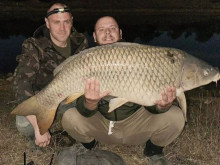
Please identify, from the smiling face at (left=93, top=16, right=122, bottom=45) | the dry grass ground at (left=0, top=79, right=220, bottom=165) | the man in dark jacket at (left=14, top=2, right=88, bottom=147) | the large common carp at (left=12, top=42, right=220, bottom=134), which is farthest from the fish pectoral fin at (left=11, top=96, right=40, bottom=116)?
the smiling face at (left=93, top=16, right=122, bottom=45)

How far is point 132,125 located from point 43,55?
0.95m

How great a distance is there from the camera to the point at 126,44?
2.03m

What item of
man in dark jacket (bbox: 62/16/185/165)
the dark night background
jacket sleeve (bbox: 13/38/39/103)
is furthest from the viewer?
the dark night background

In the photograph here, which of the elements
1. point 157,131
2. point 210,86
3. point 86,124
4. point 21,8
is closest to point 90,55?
point 86,124

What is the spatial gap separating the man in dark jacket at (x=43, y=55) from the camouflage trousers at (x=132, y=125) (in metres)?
0.26

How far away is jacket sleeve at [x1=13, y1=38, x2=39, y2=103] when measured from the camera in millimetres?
2498

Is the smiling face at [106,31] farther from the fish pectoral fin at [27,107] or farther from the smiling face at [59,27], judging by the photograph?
the fish pectoral fin at [27,107]

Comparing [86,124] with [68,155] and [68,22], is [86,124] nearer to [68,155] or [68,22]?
[68,155]

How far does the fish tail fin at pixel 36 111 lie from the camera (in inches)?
86.5

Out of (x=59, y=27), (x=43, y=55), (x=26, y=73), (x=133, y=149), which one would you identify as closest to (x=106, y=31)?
(x=59, y=27)

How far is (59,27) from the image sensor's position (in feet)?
9.15

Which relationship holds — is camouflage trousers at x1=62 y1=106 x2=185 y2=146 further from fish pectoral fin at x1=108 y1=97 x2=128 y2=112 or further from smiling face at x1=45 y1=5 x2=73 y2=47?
smiling face at x1=45 y1=5 x2=73 y2=47

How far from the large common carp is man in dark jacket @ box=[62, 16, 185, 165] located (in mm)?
214

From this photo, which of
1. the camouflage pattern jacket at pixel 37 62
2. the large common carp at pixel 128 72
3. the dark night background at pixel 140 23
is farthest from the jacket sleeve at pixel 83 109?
the dark night background at pixel 140 23
